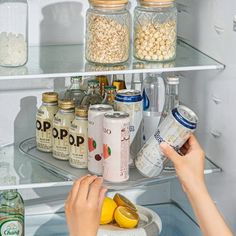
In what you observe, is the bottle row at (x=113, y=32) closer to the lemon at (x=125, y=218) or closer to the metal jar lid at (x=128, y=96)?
the metal jar lid at (x=128, y=96)

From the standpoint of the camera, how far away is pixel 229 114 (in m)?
2.19

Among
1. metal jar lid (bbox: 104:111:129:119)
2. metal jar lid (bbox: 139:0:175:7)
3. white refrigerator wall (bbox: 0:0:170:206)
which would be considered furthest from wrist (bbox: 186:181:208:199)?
white refrigerator wall (bbox: 0:0:170:206)

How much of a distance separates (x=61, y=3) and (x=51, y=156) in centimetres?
43

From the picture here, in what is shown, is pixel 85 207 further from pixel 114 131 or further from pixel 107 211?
pixel 107 211

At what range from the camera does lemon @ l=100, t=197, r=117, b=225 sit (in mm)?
2295

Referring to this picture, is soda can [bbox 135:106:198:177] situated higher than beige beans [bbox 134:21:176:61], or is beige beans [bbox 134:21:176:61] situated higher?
beige beans [bbox 134:21:176:61]

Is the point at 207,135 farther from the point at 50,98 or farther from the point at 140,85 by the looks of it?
the point at 50,98

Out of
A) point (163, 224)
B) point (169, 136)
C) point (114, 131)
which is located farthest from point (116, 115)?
point (163, 224)

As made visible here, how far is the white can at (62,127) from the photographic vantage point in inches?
87.9

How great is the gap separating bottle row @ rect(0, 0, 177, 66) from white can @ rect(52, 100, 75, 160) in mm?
149

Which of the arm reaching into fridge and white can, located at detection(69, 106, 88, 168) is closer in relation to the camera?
the arm reaching into fridge

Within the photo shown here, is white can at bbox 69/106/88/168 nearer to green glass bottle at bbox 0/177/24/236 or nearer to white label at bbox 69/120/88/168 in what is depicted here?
white label at bbox 69/120/88/168

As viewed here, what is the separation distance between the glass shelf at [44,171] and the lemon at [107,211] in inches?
4.9

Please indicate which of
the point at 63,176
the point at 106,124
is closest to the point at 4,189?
the point at 63,176
